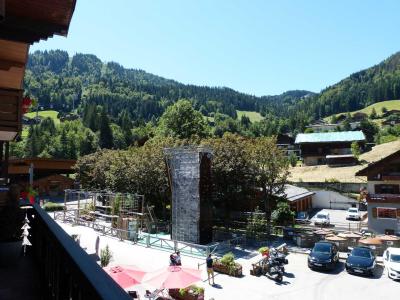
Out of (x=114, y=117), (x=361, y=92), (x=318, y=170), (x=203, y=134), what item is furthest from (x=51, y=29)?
(x=361, y=92)

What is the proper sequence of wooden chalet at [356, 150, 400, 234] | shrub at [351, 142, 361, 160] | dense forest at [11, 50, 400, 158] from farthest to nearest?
shrub at [351, 142, 361, 160] < dense forest at [11, 50, 400, 158] < wooden chalet at [356, 150, 400, 234]

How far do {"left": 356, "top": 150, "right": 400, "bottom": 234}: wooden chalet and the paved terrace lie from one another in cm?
1125

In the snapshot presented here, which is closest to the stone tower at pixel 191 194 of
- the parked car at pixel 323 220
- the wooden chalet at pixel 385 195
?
the parked car at pixel 323 220

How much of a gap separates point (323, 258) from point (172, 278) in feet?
34.6

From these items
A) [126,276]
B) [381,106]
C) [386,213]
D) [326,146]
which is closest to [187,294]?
[126,276]

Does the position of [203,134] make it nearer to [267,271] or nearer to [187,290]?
[267,271]

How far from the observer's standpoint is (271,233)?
96.1 feet

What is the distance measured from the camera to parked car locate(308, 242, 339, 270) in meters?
20.0

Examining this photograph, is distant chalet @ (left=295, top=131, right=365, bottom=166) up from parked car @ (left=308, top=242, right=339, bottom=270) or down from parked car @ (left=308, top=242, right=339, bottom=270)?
up

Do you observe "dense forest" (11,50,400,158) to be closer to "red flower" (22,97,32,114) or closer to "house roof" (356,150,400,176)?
"red flower" (22,97,32,114)

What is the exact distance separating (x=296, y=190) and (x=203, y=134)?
57.2 ft

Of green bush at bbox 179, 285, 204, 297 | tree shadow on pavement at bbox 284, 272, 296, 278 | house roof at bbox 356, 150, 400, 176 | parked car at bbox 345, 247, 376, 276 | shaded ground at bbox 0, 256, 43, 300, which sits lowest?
tree shadow on pavement at bbox 284, 272, 296, 278

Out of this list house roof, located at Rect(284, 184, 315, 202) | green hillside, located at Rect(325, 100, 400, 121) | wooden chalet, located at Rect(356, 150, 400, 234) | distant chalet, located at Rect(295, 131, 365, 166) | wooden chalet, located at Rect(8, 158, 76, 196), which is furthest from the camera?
green hillside, located at Rect(325, 100, 400, 121)

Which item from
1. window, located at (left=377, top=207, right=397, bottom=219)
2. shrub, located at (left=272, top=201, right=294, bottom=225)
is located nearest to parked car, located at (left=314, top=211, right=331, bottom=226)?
shrub, located at (left=272, top=201, right=294, bottom=225)
